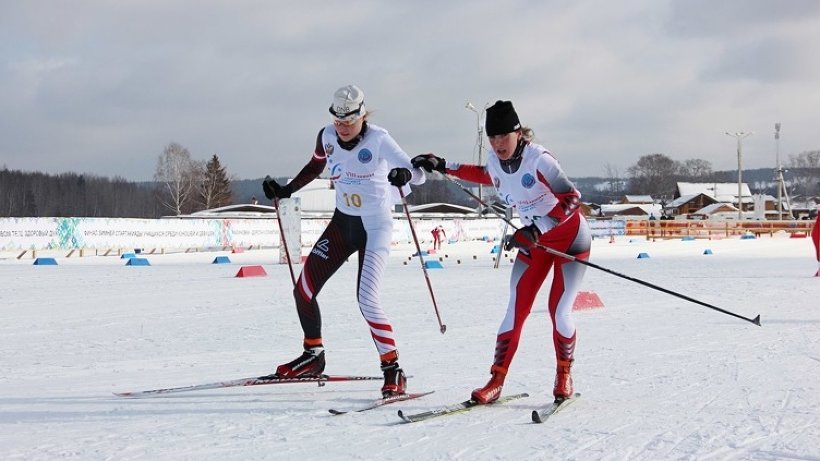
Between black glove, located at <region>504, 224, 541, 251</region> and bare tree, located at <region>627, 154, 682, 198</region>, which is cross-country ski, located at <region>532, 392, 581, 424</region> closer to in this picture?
black glove, located at <region>504, 224, 541, 251</region>

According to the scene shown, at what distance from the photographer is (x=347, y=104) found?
519 centimetres

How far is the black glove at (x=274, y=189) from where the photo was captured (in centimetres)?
586

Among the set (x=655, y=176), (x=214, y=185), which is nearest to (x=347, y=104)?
(x=214, y=185)

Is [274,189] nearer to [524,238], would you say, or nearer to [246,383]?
[246,383]

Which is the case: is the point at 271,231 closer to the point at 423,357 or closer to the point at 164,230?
the point at 164,230

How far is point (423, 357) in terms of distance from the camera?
693 centimetres

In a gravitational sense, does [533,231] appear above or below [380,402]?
above

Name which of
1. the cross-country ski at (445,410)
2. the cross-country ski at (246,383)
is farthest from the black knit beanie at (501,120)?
the cross-country ski at (246,383)

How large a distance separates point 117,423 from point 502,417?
6.87ft

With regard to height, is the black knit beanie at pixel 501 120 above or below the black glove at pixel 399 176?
above

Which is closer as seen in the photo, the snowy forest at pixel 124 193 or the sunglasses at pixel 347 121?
the sunglasses at pixel 347 121

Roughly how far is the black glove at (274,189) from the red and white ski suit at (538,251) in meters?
1.56

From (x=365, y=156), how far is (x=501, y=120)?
985mm

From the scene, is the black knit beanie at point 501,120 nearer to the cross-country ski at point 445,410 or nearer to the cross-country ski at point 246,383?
the cross-country ski at point 445,410
